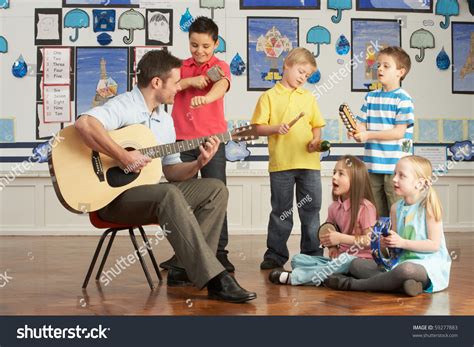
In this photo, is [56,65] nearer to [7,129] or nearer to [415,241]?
[7,129]

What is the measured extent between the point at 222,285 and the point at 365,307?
59 cm

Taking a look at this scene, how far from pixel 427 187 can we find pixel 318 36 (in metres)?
4.20

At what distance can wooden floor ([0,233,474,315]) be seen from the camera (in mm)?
3318

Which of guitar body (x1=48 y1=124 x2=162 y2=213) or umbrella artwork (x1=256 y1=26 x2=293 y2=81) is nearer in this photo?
guitar body (x1=48 y1=124 x2=162 y2=213)

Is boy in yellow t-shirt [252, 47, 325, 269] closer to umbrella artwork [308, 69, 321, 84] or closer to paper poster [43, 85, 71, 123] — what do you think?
umbrella artwork [308, 69, 321, 84]

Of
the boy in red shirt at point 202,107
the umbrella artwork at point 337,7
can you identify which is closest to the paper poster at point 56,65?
the umbrella artwork at point 337,7

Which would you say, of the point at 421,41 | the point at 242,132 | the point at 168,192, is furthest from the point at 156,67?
the point at 421,41

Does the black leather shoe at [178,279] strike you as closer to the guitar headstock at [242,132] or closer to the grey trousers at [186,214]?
the grey trousers at [186,214]

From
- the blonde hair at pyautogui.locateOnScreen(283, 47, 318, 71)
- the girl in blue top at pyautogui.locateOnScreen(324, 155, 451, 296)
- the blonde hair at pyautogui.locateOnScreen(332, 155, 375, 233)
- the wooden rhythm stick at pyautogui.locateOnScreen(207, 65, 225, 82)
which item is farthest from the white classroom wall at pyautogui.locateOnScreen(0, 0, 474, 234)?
the girl in blue top at pyautogui.locateOnScreen(324, 155, 451, 296)

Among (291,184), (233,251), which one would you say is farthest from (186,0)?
(291,184)

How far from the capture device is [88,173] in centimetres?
376

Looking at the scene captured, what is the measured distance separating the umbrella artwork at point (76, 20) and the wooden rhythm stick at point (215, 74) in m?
3.34

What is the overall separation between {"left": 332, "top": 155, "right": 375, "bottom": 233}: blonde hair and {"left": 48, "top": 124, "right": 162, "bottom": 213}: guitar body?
3.33 ft

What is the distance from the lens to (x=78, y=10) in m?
7.62
